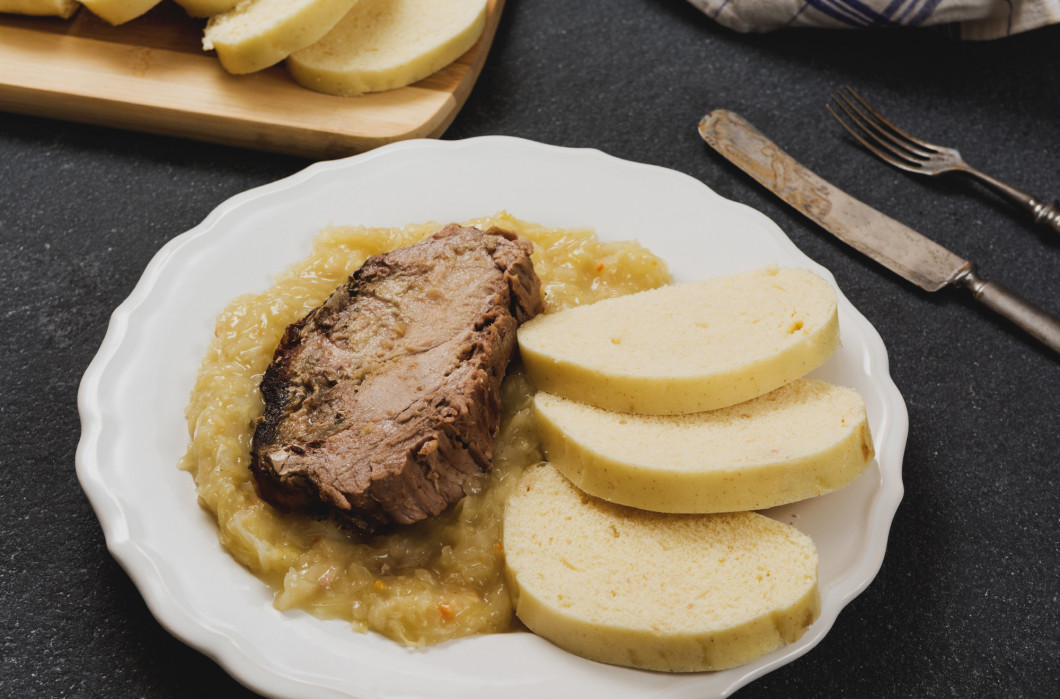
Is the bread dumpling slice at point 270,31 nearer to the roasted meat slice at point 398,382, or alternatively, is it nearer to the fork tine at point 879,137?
the roasted meat slice at point 398,382

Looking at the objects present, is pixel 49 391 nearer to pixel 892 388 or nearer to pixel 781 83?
pixel 892 388

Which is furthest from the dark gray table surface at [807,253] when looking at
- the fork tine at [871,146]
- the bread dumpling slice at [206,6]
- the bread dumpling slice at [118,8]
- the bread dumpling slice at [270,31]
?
the bread dumpling slice at [206,6]

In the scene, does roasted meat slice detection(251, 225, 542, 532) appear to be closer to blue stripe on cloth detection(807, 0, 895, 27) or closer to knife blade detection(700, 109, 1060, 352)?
knife blade detection(700, 109, 1060, 352)

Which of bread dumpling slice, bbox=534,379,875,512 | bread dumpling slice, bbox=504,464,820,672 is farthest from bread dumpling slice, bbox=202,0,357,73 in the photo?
bread dumpling slice, bbox=504,464,820,672

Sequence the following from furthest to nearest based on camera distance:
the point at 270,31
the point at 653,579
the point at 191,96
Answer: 1. the point at 191,96
2. the point at 270,31
3. the point at 653,579

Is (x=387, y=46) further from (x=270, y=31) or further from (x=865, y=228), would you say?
(x=865, y=228)

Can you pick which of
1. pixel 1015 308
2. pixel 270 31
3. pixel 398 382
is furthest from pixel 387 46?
pixel 1015 308
